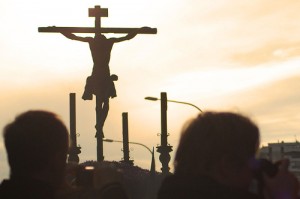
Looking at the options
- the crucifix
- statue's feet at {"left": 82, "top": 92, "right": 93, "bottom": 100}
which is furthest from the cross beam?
statue's feet at {"left": 82, "top": 92, "right": 93, "bottom": 100}

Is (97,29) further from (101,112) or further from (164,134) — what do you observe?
(164,134)

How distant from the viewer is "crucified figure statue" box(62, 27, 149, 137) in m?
28.4

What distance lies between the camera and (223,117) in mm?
4781

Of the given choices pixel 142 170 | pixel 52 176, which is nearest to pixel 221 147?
pixel 52 176

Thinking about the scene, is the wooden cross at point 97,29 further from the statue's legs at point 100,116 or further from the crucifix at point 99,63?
the statue's legs at point 100,116

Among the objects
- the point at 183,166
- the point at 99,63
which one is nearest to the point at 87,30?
the point at 99,63

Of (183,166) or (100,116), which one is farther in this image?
(100,116)

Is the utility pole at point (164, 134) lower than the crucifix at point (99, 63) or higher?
lower

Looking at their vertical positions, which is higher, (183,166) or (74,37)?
(74,37)

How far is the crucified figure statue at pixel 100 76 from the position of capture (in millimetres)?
28406

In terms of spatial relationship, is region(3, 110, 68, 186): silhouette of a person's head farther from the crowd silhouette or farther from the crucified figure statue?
the crucified figure statue

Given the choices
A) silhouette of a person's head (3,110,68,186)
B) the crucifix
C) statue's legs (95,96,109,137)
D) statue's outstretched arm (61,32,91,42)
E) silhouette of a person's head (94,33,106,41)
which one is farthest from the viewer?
statue's legs (95,96,109,137)

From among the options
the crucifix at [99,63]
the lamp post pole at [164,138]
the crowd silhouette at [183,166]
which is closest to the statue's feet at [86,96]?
the crucifix at [99,63]

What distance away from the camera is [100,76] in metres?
28.6
